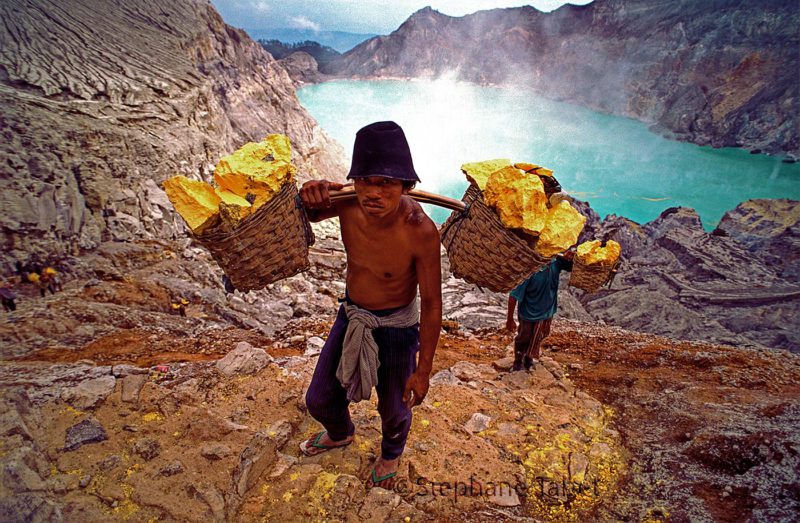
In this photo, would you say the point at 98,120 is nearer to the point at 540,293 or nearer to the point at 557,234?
the point at 540,293

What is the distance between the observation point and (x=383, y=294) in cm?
178

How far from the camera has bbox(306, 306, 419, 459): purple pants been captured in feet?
6.09

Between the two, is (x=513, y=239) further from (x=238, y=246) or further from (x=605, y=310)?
A: (x=605, y=310)

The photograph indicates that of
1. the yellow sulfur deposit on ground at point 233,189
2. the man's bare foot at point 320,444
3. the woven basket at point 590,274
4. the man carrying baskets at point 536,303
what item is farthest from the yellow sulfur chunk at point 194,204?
the woven basket at point 590,274

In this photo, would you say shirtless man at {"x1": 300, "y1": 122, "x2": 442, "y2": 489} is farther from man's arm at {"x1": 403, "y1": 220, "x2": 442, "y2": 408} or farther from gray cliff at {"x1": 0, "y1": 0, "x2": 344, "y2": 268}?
gray cliff at {"x1": 0, "y1": 0, "x2": 344, "y2": 268}

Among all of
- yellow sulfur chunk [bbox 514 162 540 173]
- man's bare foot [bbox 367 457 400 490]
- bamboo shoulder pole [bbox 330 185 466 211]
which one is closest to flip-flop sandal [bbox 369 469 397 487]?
man's bare foot [bbox 367 457 400 490]

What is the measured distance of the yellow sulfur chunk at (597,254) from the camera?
2.95 m

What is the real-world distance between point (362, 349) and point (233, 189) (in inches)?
34.0

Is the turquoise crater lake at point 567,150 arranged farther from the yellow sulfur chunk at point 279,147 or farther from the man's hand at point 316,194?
the man's hand at point 316,194

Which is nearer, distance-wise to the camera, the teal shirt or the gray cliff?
the teal shirt

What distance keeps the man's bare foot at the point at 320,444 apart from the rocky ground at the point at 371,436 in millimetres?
49

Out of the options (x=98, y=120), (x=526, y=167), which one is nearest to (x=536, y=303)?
(x=526, y=167)

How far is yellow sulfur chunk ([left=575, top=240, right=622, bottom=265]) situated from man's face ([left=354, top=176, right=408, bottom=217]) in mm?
2031

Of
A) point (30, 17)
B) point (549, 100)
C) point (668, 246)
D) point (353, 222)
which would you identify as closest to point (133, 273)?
point (353, 222)
